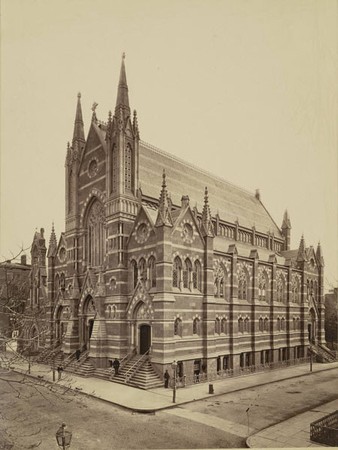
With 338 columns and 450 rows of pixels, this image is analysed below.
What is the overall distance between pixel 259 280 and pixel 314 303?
13.3 meters

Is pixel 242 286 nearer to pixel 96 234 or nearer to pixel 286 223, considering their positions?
pixel 96 234

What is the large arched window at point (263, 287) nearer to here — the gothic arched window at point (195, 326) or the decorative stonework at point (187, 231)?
the gothic arched window at point (195, 326)

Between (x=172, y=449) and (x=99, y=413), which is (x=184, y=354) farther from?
(x=172, y=449)

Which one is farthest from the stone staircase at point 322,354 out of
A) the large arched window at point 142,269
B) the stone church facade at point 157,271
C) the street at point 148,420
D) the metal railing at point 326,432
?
the metal railing at point 326,432

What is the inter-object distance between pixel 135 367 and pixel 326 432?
17.4m

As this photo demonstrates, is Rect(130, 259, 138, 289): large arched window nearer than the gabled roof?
Yes

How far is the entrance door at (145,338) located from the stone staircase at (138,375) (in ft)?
2.47

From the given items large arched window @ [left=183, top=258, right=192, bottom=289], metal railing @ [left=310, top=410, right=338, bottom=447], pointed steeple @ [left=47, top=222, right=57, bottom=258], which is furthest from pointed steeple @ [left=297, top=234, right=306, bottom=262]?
metal railing @ [left=310, top=410, right=338, bottom=447]

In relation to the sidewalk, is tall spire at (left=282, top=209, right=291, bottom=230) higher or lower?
higher

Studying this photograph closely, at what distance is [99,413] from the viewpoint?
880 inches

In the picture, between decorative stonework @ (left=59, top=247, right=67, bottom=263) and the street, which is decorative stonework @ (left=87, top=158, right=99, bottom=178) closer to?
decorative stonework @ (left=59, top=247, right=67, bottom=263)

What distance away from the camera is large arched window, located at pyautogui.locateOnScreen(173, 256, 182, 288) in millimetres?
32594

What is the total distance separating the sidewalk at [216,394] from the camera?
1805 centimetres

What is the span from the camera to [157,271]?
31344 mm
